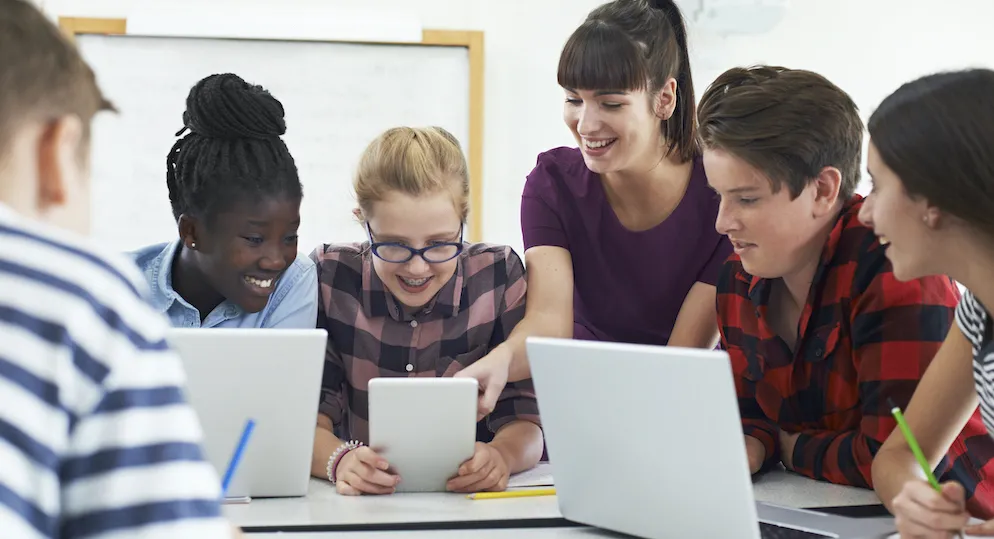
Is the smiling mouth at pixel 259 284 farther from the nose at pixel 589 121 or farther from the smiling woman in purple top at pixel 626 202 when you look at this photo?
the nose at pixel 589 121

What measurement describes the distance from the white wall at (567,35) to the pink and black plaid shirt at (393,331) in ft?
4.51

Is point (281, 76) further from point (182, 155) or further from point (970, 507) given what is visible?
point (970, 507)

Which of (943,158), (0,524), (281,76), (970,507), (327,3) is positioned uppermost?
(327,3)

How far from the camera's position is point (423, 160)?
166 centimetres

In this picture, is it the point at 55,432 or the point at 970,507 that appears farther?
the point at 970,507

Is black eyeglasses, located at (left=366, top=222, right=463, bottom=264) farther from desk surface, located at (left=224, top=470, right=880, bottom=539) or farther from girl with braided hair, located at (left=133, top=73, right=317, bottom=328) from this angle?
desk surface, located at (left=224, top=470, right=880, bottom=539)

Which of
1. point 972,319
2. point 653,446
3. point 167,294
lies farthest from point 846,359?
point 167,294

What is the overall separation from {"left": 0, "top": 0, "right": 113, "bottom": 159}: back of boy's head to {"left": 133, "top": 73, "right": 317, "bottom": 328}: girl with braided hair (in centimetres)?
94

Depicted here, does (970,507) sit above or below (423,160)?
below

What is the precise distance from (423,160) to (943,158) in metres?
0.80

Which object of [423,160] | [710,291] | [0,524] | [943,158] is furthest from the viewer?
[710,291]

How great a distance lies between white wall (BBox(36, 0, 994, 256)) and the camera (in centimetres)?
307

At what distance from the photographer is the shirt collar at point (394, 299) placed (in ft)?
5.67

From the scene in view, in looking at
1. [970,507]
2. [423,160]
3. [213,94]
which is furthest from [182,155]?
[970,507]
